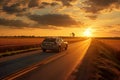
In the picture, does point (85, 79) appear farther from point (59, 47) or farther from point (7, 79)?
point (59, 47)

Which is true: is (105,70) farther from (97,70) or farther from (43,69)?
(43,69)

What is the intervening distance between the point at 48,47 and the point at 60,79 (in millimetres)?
21440

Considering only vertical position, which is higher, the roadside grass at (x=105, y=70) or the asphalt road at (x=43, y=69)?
the asphalt road at (x=43, y=69)

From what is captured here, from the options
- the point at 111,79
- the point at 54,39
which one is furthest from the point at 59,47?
the point at 111,79

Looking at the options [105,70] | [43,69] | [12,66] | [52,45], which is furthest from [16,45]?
[43,69]

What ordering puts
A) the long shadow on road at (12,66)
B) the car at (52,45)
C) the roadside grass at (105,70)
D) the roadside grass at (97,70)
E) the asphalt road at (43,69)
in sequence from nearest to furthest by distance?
the asphalt road at (43,69), the roadside grass at (97,70), the long shadow on road at (12,66), the roadside grass at (105,70), the car at (52,45)

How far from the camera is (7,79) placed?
36.6 feet

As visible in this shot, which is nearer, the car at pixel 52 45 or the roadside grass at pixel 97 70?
the roadside grass at pixel 97 70

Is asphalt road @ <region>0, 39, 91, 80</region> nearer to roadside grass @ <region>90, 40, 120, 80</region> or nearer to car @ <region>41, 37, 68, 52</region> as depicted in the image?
roadside grass @ <region>90, 40, 120, 80</region>

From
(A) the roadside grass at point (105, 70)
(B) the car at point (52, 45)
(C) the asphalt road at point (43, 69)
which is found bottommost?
(A) the roadside grass at point (105, 70)

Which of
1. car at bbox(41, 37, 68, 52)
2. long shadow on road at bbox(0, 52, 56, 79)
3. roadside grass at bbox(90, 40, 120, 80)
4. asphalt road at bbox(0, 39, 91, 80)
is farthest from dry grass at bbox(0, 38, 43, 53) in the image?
roadside grass at bbox(90, 40, 120, 80)

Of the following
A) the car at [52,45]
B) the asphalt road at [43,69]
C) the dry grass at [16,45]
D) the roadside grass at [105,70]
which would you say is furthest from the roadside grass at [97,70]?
the dry grass at [16,45]

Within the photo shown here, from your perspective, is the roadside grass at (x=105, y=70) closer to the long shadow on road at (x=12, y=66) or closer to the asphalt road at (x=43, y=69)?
the asphalt road at (x=43, y=69)

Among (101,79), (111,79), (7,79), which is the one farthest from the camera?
(111,79)
